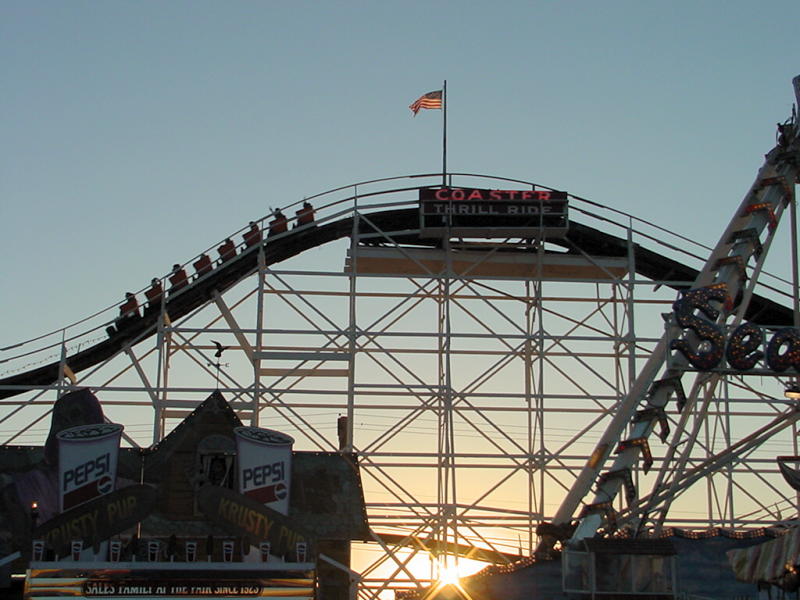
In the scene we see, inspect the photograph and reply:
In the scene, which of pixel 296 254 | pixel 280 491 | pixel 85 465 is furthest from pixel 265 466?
pixel 296 254

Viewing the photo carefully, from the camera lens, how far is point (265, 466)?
31.7 metres

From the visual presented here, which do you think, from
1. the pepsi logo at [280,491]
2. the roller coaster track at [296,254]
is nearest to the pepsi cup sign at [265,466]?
the pepsi logo at [280,491]

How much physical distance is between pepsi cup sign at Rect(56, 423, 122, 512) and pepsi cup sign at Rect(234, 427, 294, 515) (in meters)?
2.91

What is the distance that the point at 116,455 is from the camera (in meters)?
31.5

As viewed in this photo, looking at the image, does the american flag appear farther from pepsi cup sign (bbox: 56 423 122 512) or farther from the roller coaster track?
pepsi cup sign (bbox: 56 423 122 512)

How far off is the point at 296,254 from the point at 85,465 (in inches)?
628

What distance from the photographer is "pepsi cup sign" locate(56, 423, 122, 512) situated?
3098 cm

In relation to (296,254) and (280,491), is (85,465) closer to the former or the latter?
(280,491)

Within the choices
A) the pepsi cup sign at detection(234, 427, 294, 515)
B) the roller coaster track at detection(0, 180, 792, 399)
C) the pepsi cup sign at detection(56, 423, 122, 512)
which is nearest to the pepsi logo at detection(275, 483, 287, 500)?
the pepsi cup sign at detection(234, 427, 294, 515)

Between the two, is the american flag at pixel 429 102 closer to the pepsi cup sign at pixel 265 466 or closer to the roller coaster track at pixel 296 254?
the roller coaster track at pixel 296 254

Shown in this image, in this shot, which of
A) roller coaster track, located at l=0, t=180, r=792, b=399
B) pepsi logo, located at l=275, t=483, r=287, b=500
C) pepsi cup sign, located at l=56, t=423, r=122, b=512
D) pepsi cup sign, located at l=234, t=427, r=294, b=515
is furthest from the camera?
roller coaster track, located at l=0, t=180, r=792, b=399

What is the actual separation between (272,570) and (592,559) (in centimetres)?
672

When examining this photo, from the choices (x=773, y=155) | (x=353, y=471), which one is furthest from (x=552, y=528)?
(x=773, y=155)

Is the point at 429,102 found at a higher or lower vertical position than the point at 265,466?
higher
